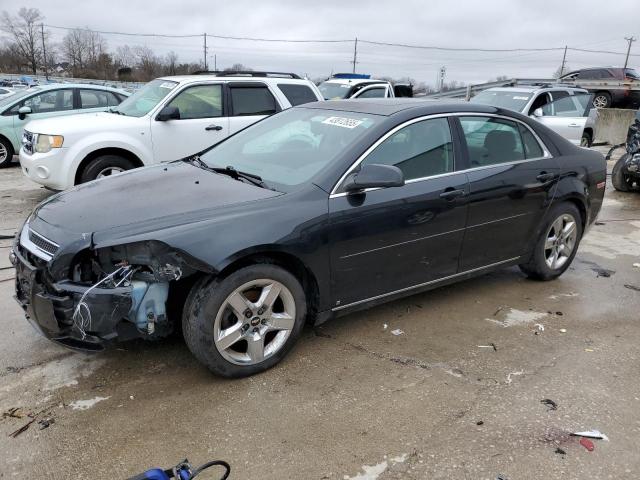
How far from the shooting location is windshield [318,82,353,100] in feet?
46.0

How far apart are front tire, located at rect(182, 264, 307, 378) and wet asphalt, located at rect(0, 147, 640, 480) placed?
0.15 metres

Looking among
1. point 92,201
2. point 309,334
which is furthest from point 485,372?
point 92,201

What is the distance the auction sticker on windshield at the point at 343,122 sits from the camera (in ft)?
12.8

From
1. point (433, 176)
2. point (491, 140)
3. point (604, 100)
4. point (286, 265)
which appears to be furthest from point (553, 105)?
point (604, 100)

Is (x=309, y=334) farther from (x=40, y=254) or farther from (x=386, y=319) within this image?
(x=40, y=254)

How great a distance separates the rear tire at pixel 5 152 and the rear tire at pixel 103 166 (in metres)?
4.80

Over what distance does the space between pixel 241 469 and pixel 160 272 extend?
1110mm

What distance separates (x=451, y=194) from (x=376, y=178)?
827 millimetres

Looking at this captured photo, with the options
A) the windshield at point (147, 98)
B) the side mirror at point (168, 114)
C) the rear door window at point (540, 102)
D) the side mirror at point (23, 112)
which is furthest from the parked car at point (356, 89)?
the side mirror at point (168, 114)

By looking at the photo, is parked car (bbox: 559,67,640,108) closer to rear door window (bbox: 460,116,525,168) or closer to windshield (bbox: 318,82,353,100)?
windshield (bbox: 318,82,353,100)

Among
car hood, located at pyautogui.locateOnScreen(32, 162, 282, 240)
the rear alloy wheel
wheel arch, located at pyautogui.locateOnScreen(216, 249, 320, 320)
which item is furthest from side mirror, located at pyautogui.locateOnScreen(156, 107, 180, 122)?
the rear alloy wheel

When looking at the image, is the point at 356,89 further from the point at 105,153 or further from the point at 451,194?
Answer: the point at 451,194

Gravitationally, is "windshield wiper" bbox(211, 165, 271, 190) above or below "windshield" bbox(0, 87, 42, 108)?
below

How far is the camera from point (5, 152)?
10727mm
